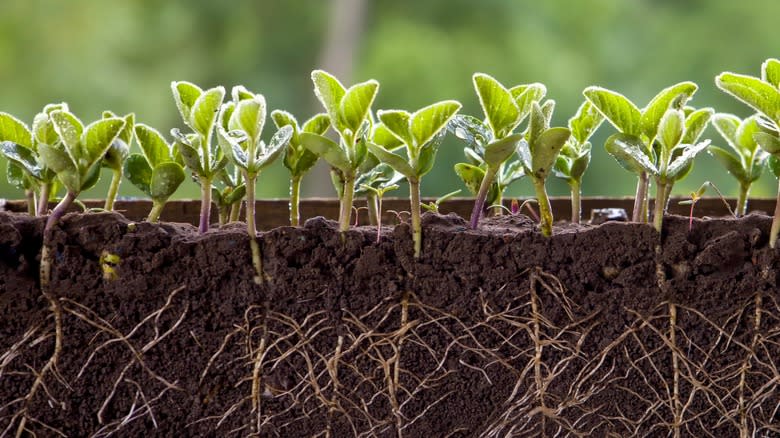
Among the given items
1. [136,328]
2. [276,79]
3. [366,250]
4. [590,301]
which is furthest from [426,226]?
[276,79]

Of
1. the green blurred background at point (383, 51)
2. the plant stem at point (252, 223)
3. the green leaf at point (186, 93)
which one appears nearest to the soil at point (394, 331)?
the plant stem at point (252, 223)

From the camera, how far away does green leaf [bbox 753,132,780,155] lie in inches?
25.3

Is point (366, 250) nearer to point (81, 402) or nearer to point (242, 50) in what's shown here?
point (81, 402)

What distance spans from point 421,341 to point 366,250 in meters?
0.09

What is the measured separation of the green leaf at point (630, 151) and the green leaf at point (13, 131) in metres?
0.52

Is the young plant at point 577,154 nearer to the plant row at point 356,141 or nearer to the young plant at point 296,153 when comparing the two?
the plant row at point 356,141

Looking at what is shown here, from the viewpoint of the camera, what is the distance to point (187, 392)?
66cm

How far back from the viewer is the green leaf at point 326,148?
62cm

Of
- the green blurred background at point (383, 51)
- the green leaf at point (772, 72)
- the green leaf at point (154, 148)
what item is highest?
the green blurred background at point (383, 51)

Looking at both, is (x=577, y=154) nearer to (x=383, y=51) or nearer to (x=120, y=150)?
(x=120, y=150)

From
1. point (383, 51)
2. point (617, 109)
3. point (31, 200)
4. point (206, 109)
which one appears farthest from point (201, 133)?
point (383, 51)

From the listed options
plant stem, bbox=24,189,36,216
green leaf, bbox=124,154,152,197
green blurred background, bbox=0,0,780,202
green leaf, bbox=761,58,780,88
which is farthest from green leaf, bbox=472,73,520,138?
green blurred background, bbox=0,0,780,202

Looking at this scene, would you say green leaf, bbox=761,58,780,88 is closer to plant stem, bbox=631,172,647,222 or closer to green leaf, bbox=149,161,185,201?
plant stem, bbox=631,172,647,222

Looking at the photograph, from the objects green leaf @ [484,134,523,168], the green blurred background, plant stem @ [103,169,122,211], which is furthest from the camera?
the green blurred background
